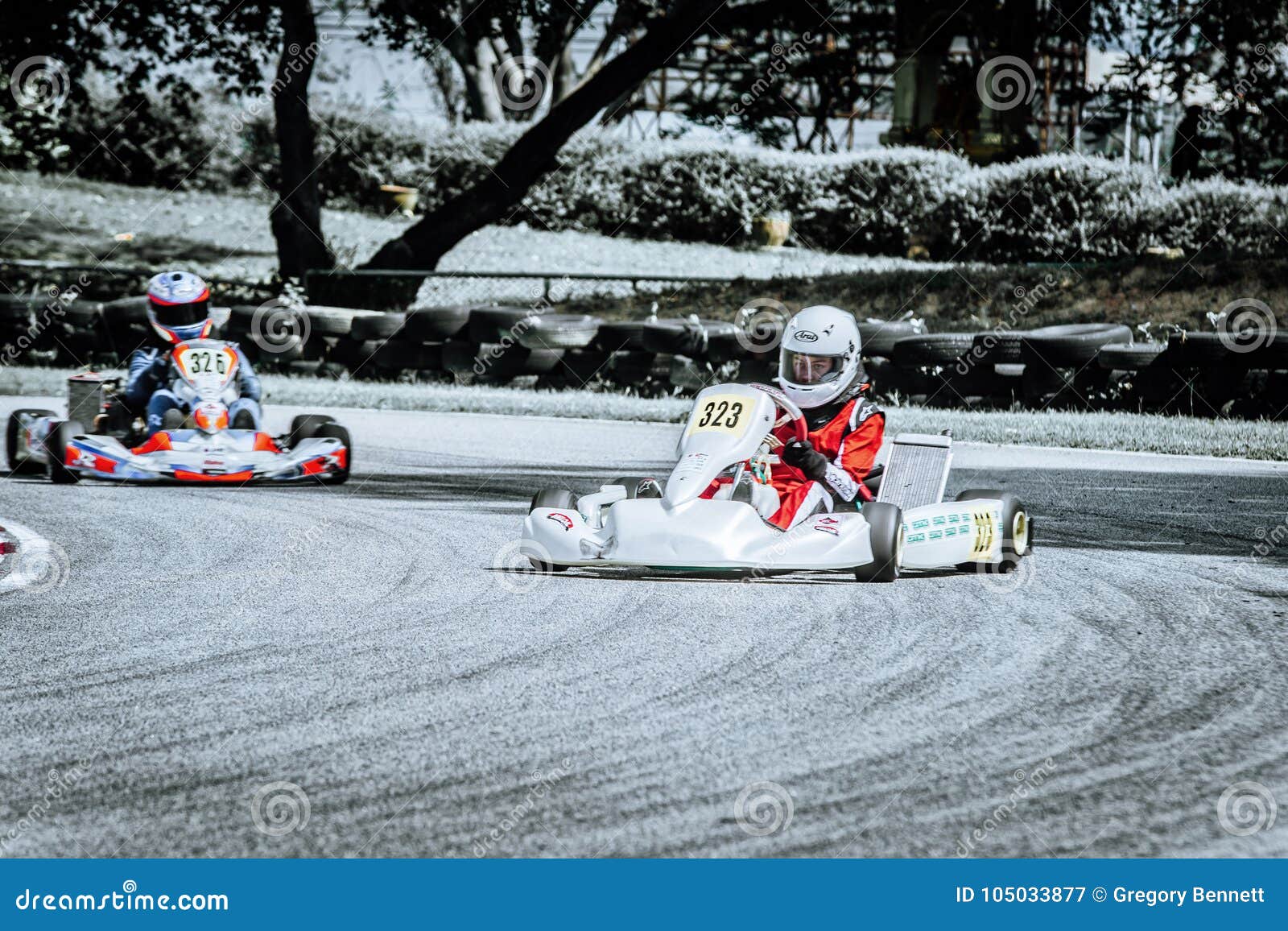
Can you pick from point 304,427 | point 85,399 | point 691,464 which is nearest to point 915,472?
point 691,464

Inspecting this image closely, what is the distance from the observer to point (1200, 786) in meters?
3.46

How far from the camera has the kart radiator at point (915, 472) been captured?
21.6 ft

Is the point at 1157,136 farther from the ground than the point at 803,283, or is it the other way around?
the point at 1157,136

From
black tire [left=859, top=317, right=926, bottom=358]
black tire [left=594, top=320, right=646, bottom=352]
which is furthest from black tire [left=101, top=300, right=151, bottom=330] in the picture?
black tire [left=859, top=317, right=926, bottom=358]

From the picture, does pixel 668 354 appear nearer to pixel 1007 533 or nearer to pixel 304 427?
pixel 304 427

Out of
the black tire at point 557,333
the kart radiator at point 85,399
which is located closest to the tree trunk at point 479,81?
the black tire at point 557,333

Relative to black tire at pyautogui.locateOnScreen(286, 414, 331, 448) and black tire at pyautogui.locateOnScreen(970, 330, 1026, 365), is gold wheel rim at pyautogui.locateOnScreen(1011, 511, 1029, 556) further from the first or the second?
black tire at pyautogui.locateOnScreen(970, 330, 1026, 365)

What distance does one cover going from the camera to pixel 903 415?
42.5ft

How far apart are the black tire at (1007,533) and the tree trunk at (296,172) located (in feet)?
50.1

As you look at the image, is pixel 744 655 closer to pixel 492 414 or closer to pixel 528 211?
pixel 492 414

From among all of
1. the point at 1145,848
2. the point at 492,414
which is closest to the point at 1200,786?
the point at 1145,848

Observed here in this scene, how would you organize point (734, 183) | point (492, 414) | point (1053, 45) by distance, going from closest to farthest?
point (492, 414) < point (734, 183) < point (1053, 45)

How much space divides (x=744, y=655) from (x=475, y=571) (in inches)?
68.5

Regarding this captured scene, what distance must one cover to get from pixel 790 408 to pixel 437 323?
9.94 metres
